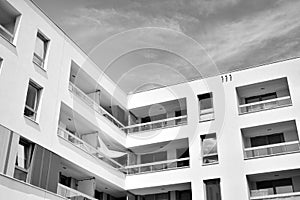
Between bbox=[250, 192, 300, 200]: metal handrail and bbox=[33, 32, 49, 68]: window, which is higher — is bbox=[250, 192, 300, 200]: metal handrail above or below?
below

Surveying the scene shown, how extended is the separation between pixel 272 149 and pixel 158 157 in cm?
810

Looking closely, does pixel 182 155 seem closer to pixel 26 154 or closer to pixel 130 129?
pixel 130 129

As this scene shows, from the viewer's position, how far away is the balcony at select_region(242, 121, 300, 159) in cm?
2170

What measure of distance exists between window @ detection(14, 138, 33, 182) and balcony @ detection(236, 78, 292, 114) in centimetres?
1345

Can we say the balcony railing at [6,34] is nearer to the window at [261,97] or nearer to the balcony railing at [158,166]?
the balcony railing at [158,166]

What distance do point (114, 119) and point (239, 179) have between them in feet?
30.6

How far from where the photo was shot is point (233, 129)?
22953mm

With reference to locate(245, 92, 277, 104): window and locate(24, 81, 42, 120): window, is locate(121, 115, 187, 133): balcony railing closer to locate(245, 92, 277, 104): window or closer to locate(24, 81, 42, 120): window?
locate(245, 92, 277, 104): window

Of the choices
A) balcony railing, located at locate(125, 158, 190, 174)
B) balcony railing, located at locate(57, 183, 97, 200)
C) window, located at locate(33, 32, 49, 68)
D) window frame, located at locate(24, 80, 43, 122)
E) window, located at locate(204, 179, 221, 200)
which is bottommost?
balcony railing, located at locate(57, 183, 97, 200)

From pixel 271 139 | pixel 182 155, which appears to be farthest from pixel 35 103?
pixel 271 139

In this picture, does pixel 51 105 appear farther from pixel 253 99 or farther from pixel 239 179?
pixel 253 99

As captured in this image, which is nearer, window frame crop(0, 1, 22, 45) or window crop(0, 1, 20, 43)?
window frame crop(0, 1, 22, 45)

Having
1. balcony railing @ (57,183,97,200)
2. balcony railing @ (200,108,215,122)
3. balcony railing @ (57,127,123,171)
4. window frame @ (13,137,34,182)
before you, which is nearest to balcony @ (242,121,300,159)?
balcony railing @ (200,108,215,122)

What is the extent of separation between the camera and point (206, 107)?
2494 centimetres
